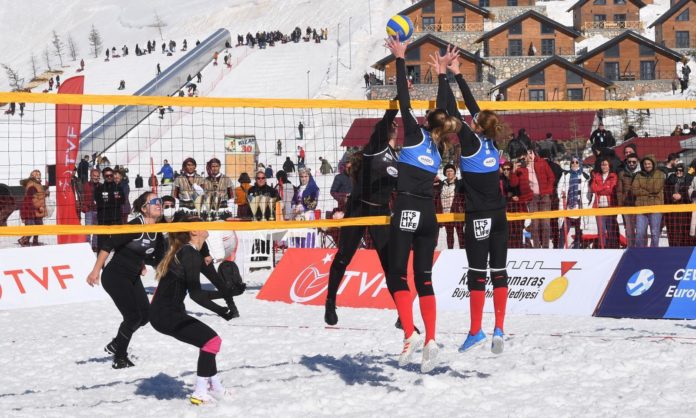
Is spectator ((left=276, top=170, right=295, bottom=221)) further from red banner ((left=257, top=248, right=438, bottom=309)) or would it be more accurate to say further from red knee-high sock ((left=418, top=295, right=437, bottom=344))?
red knee-high sock ((left=418, top=295, right=437, bottom=344))

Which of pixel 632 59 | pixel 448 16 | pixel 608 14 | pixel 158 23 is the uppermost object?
pixel 158 23

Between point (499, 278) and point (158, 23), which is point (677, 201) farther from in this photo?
point (158, 23)

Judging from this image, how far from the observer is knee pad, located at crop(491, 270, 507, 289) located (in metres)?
7.71

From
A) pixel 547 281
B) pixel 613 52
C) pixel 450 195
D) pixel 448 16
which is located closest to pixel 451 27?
pixel 448 16

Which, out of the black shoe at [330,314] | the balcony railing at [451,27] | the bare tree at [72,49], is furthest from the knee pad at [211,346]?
the bare tree at [72,49]

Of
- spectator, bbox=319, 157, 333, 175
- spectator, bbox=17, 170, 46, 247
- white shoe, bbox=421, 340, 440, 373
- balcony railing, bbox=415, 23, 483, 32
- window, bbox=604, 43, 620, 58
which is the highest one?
balcony railing, bbox=415, 23, 483, 32

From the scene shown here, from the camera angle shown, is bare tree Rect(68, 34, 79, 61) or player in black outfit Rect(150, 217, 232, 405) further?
bare tree Rect(68, 34, 79, 61)

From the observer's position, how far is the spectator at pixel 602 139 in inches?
604

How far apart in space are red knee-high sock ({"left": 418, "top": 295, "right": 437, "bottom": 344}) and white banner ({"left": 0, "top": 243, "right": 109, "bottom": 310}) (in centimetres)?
762

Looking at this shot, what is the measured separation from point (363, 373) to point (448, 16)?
69.6 meters

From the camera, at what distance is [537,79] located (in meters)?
62.2

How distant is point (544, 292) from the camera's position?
37.6ft

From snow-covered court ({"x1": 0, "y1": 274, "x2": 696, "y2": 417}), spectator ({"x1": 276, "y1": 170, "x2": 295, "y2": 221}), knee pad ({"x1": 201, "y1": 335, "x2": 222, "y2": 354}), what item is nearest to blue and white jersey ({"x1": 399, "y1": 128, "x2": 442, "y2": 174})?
snow-covered court ({"x1": 0, "y1": 274, "x2": 696, "y2": 417})

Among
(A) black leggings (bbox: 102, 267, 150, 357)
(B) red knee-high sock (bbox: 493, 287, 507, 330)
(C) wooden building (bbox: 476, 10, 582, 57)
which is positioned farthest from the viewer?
(C) wooden building (bbox: 476, 10, 582, 57)
